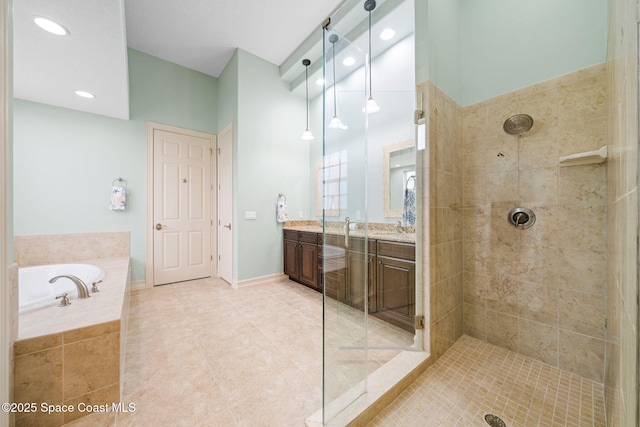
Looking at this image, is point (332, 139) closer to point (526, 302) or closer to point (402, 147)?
point (402, 147)

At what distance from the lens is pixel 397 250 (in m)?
1.96

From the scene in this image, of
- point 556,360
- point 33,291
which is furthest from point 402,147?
point 33,291

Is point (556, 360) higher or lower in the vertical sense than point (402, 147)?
lower

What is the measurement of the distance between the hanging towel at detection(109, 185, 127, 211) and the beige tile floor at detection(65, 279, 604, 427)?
5.14 feet

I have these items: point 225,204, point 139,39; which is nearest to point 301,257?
point 225,204

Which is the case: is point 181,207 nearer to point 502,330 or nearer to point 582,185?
point 502,330

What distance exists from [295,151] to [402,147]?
192 centimetres

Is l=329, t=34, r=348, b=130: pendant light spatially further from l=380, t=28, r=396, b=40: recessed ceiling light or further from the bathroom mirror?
l=380, t=28, r=396, b=40: recessed ceiling light

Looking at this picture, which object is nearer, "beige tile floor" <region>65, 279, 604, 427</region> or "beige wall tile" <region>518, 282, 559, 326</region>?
"beige tile floor" <region>65, 279, 604, 427</region>

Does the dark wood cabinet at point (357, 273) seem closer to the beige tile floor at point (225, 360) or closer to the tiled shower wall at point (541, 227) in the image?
the beige tile floor at point (225, 360)

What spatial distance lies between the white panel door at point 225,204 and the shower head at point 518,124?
321cm

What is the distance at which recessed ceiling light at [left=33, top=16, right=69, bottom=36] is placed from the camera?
146cm

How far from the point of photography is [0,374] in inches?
31.6

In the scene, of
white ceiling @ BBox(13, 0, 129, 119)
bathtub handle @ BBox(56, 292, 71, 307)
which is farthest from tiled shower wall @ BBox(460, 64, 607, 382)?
bathtub handle @ BBox(56, 292, 71, 307)
